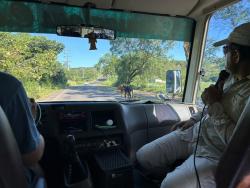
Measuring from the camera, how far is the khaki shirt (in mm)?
2016

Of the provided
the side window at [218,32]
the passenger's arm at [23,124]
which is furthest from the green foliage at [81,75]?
the passenger's arm at [23,124]

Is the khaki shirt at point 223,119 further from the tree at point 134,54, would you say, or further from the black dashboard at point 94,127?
the tree at point 134,54

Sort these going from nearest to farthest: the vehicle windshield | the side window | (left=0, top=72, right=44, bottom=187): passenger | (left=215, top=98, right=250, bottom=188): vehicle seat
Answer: (left=215, top=98, right=250, bottom=188): vehicle seat → (left=0, top=72, right=44, bottom=187): passenger → the vehicle windshield → the side window

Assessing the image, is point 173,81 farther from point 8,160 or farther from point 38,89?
point 8,160

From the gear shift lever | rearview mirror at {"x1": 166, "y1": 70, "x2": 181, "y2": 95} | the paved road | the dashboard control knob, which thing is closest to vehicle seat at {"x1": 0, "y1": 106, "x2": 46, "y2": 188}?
the gear shift lever

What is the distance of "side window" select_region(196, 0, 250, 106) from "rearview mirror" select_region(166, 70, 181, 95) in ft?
0.93

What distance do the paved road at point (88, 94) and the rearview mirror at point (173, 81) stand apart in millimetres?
394

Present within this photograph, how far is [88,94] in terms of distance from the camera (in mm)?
3297

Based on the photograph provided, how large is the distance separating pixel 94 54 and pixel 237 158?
2.30 metres

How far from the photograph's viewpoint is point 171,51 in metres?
3.53

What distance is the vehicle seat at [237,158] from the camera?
109 centimetres

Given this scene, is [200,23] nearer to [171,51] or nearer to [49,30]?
[171,51]

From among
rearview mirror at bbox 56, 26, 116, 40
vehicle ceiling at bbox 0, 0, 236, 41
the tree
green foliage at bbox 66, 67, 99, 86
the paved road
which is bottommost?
the paved road

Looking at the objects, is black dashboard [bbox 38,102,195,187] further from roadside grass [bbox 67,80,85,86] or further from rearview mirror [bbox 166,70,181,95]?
rearview mirror [bbox 166,70,181,95]
